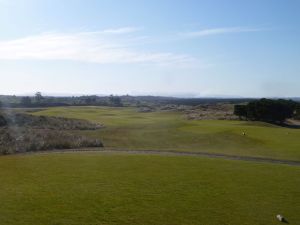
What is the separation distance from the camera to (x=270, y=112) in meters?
69.1

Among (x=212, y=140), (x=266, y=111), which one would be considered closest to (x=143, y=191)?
(x=212, y=140)

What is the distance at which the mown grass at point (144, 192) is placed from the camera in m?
14.1

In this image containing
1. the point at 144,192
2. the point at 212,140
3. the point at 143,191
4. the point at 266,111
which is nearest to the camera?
the point at 144,192

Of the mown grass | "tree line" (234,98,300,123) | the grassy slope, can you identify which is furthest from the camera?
"tree line" (234,98,300,123)

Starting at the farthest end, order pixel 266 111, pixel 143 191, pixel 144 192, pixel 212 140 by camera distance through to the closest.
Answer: pixel 266 111
pixel 212 140
pixel 143 191
pixel 144 192

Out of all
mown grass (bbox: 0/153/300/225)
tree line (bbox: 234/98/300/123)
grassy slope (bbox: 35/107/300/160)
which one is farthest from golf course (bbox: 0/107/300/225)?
tree line (bbox: 234/98/300/123)

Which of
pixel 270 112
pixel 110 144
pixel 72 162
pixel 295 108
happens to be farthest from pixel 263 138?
pixel 295 108

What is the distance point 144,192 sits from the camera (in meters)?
17.1

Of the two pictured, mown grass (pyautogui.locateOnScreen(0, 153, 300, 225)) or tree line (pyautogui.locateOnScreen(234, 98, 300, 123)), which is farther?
tree line (pyautogui.locateOnScreen(234, 98, 300, 123))

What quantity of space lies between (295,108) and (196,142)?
42.6m

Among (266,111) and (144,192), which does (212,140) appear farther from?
(266,111)

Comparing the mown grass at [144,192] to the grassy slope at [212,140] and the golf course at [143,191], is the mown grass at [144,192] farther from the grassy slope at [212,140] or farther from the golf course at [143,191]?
the grassy slope at [212,140]

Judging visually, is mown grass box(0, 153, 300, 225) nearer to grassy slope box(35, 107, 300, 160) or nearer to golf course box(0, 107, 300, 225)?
golf course box(0, 107, 300, 225)

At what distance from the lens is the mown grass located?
46.1 feet
